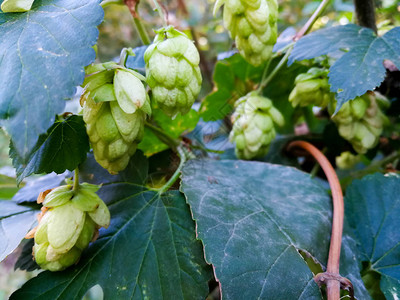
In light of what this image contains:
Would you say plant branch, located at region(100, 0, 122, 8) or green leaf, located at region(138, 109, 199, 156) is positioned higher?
plant branch, located at region(100, 0, 122, 8)

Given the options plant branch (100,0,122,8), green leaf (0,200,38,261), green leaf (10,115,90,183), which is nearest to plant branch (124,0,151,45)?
plant branch (100,0,122,8)

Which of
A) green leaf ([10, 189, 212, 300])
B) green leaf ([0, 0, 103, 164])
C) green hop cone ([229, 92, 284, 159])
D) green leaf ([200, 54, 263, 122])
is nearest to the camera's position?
green leaf ([0, 0, 103, 164])

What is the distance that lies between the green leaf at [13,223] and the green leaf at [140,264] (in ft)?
0.20

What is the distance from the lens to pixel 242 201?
0.52 meters

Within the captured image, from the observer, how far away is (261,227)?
476 millimetres

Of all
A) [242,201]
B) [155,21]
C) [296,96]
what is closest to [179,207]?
[242,201]

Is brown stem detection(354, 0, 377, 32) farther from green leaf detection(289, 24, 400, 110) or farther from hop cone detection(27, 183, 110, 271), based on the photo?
hop cone detection(27, 183, 110, 271)

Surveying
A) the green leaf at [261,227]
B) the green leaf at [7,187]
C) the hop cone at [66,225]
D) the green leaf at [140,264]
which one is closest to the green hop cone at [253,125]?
the green leaf at [261,227]

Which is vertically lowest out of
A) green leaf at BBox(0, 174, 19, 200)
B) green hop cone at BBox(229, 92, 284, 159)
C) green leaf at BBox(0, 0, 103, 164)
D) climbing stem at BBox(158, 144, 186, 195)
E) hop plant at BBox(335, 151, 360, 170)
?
hop plant at BBox(335, 151, 360, 170)

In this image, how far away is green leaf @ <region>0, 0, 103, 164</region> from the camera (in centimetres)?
35

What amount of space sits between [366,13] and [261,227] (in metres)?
0.52

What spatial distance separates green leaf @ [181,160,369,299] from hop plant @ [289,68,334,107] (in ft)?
0.48

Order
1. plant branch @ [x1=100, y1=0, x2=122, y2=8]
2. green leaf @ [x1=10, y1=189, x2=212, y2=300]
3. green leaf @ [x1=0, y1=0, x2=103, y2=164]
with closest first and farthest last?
green leaf @ [x1=0, y1=0, x2=103, y2=164] → green leaf @ [x1=10, y1=189, x2=212, y2=300] → plant branch @ [x1=100, y1=0, x2=122, y2=8]

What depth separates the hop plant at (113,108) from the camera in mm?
421
